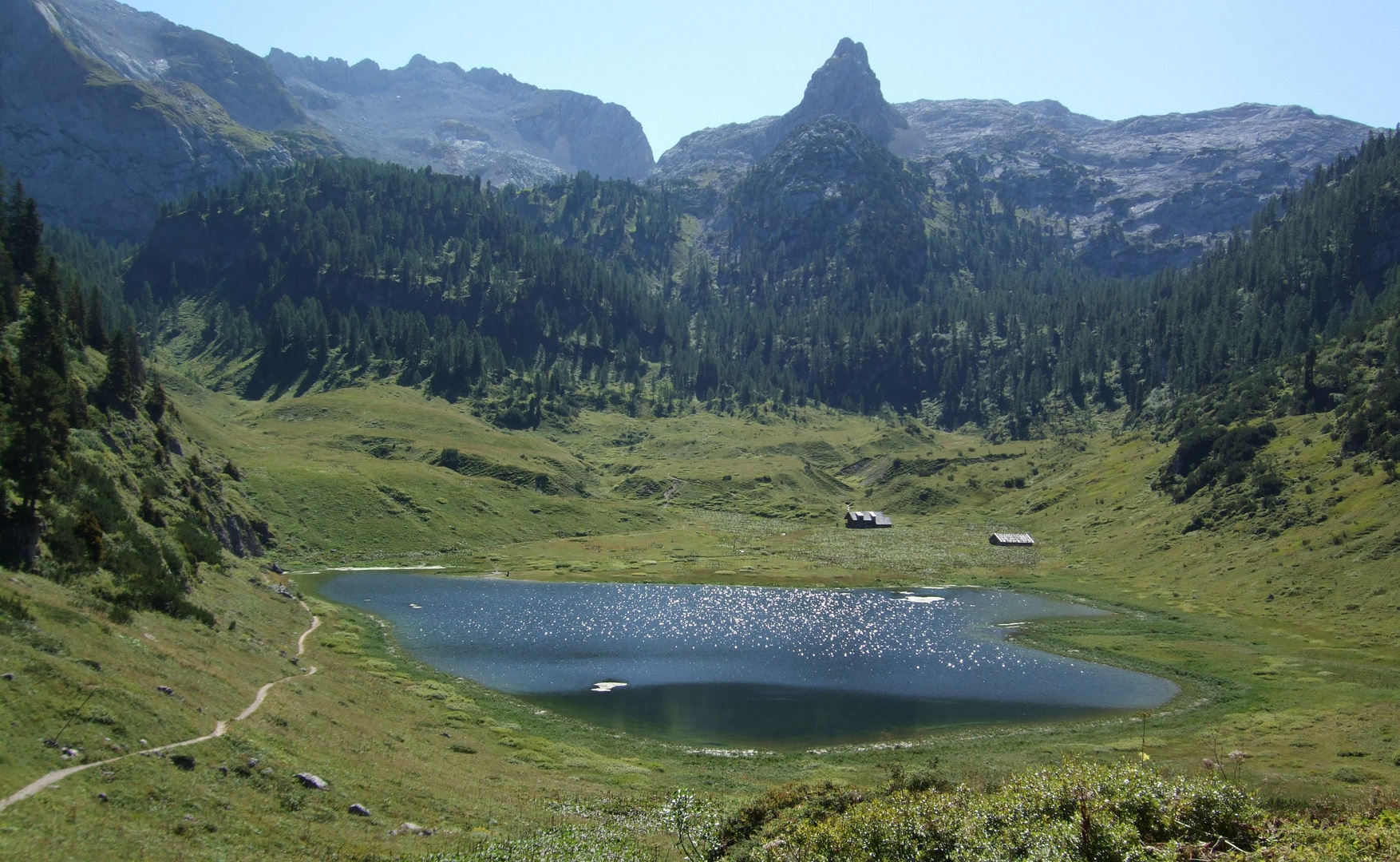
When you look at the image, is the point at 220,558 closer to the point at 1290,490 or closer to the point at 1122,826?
the point at 1122,826

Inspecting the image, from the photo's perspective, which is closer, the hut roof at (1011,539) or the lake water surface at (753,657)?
the lake water surface at (753,657)

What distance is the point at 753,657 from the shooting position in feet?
308

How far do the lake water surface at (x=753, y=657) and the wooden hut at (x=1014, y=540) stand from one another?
138ft

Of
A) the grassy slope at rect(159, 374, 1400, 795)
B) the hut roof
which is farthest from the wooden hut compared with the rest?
the grassy slope at rect(159, 374, 1400, 795)

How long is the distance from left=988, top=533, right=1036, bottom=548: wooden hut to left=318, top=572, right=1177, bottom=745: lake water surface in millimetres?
42153

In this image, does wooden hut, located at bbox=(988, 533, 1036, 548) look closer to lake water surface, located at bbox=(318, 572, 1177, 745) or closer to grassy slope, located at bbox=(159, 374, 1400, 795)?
grassy slope, located at bbox=(159, 374, 1400, 795)

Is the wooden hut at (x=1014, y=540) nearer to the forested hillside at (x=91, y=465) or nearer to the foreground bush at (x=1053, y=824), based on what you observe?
the forested hillside at (x=91, y=465)

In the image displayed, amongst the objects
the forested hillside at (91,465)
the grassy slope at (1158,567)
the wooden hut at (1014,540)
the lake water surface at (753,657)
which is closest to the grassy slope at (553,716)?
the grassy slope at (1158,567)

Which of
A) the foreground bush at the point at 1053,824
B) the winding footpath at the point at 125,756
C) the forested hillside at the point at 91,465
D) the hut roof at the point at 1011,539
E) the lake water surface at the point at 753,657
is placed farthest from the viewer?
the hut roof at the point at 1011,539

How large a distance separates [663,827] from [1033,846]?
18971 mm

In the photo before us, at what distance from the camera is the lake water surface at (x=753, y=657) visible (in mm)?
72812

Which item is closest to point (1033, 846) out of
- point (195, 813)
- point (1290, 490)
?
point (195, 813)

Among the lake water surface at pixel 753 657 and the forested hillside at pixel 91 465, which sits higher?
the forested hillside at pixel 91 465

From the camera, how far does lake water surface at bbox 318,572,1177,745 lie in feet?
239
